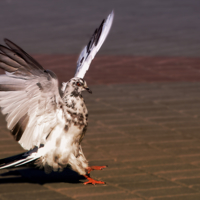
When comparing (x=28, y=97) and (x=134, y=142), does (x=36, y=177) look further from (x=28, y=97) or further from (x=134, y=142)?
(x=134, y=142)

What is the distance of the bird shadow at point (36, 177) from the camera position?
4.30m

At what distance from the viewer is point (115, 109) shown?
6.93m

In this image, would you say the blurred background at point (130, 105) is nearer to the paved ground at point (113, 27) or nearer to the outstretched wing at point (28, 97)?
the paved ground at point (113, 27)

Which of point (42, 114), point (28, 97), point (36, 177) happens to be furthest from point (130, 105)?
point (28, 97)

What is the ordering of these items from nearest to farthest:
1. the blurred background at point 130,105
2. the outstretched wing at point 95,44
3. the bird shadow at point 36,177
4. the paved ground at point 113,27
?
the blurred background at point 130,105 → the bird shadow at point 36,177 → the outstretched wing at point 95,44 → the paved ground at point 113,27

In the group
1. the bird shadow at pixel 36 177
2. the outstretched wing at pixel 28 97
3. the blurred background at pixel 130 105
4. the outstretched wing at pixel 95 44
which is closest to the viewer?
the outstretched wing at pixel 28 97

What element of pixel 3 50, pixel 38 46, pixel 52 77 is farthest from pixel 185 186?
pixel 38 46

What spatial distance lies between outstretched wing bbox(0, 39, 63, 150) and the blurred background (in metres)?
0.53

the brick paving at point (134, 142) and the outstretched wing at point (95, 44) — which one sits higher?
the outstretched wing at point (95, 44)

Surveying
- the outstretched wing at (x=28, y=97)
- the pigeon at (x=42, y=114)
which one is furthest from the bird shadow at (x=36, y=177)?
the outstretched wing at (x=28, y=97)

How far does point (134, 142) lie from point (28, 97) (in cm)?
190

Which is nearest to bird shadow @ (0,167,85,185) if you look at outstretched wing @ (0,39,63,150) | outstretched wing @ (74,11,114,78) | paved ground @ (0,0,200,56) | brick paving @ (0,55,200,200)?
brick paving @ (0,55,200,200)

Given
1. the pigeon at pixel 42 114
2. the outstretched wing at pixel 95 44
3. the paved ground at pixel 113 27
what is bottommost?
the pigeon at pixel 42 114

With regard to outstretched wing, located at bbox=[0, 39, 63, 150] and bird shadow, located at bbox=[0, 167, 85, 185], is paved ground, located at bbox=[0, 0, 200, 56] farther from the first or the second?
outstretched wing, located at bbox=[0, 39, 63, 150]
